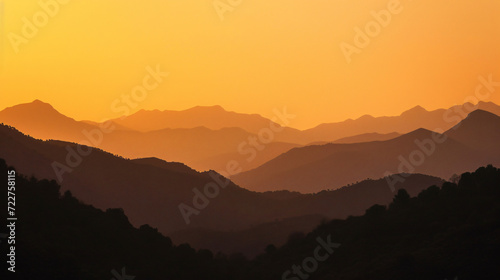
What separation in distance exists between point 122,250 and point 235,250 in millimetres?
77226

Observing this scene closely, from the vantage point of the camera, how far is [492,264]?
85.2 meters

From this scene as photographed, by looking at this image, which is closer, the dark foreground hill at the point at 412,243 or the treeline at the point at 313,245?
the dark foreground hill at the point at 412,243

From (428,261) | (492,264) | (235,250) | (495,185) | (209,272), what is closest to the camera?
(492,264)

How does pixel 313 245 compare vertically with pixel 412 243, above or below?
above

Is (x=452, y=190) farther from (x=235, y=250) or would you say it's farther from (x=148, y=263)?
(x=235, y=250)

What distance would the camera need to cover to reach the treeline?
309 feet

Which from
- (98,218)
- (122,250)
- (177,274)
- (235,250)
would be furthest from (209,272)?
(235,250)

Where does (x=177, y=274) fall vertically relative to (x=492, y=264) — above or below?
above

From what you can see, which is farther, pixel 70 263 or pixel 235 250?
pixel 235 250

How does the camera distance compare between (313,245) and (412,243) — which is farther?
(313,245)

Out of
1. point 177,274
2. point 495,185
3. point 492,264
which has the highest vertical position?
point 177,274

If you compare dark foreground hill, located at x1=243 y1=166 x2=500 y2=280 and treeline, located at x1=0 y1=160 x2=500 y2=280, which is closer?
dark foreground hill, located at x1=243 y1=166 x2=500 y2=280

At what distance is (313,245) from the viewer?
13700 centimetres

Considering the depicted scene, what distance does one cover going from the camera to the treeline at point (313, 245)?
9406 centimetres
